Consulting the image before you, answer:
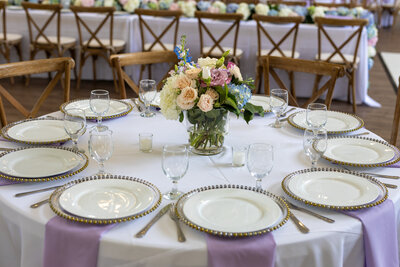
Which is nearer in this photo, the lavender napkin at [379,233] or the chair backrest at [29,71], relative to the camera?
the lavender napkin at [379,233]

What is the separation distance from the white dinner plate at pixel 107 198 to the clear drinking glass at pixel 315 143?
1.86 feet

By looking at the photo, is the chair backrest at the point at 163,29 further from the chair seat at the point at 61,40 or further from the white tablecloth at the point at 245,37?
the chair seat at the point at 61,40

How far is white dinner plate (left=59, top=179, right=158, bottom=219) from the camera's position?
144cm

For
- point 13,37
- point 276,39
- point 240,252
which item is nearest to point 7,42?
point 13,37

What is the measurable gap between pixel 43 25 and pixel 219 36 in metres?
1.87

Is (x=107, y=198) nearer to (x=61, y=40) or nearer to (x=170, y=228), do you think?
(x=170, y=228)

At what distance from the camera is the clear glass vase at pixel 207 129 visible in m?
1.80

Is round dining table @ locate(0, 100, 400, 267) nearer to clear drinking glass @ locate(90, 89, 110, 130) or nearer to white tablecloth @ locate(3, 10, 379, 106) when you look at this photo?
clear drinking glass @ locate(90, 89, 110, 130)

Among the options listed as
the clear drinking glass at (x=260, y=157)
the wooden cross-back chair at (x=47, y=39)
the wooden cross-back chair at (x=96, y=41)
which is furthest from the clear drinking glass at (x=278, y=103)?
the wooden cross-back chair at (x=47, y=39)

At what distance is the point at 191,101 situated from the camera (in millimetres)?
1729

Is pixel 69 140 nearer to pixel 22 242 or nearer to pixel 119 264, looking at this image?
pixel 22 242

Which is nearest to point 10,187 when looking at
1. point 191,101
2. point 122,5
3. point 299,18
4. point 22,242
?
point 22,242

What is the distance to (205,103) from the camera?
1712 millimetres

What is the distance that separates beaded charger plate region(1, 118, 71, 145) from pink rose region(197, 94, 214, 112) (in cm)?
57
